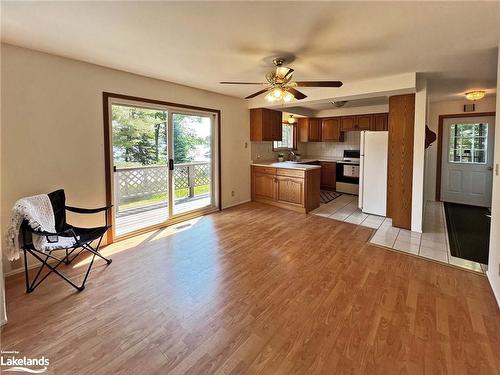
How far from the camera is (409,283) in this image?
2.40 meters

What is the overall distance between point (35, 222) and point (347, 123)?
6.52 meters

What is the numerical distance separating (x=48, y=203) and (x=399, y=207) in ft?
15.1

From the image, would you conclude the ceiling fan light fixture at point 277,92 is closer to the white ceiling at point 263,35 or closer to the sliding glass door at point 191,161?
the white ceiling at point 263,35

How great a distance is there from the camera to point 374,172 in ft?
15.0

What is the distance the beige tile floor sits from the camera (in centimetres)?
300

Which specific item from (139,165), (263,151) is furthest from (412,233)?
(139,165)

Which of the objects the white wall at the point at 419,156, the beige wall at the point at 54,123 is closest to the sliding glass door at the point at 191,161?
the beige wall at the point at 54,123

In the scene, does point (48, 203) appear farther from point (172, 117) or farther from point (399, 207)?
point (399, 207)

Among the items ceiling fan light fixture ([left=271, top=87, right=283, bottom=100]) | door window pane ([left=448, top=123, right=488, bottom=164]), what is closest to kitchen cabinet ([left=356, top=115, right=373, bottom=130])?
door window pane ([left=448, top=123, right=488, bottom=164])

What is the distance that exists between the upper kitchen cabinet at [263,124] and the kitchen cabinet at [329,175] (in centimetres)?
194

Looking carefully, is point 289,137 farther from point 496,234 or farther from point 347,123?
point 496,234

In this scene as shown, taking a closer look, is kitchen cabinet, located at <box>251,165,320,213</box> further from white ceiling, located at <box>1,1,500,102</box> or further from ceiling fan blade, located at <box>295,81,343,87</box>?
ceiling fan blade, located at <box>295,81,343,87</box>

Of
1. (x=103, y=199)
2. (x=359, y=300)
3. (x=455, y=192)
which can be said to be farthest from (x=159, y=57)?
(x=455, y=192)

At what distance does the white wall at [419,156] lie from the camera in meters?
3.57
